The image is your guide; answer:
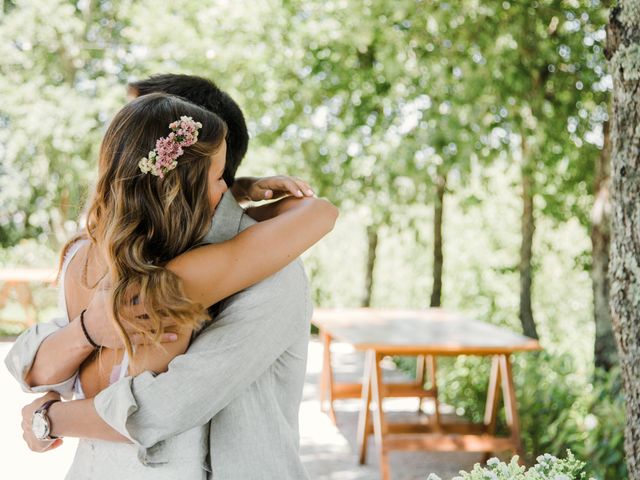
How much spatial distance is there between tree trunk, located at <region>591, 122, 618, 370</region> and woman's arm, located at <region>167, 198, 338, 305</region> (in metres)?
4.77

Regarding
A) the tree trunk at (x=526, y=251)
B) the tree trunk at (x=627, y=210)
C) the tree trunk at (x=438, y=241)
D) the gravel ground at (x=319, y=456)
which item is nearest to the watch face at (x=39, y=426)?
the tree trunk at (x=627, y=210)

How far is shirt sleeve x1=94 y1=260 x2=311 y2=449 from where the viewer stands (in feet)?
4.73

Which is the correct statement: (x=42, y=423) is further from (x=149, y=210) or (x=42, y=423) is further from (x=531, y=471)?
(x=531, y=471)

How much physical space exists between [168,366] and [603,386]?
4.46 metres

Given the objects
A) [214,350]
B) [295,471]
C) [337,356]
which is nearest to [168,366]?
[214,350]

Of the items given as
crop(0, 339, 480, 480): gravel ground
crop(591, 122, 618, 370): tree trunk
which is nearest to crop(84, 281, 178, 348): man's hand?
crop(0, 339, 480, 480): gravel ground

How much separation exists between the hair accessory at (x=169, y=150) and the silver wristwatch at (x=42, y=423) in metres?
0.59

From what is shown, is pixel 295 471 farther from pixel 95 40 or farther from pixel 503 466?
pixel 95 40

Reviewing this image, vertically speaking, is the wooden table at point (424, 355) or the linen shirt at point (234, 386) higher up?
the linen shirt at point (234, 386)

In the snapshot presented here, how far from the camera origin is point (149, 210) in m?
1.50

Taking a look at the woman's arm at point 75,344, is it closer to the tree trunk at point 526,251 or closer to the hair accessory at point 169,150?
the hair accessory at point 169,150

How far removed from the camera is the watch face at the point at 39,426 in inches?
65.3

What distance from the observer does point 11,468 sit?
15.9ft

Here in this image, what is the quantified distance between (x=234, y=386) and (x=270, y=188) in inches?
28.7
